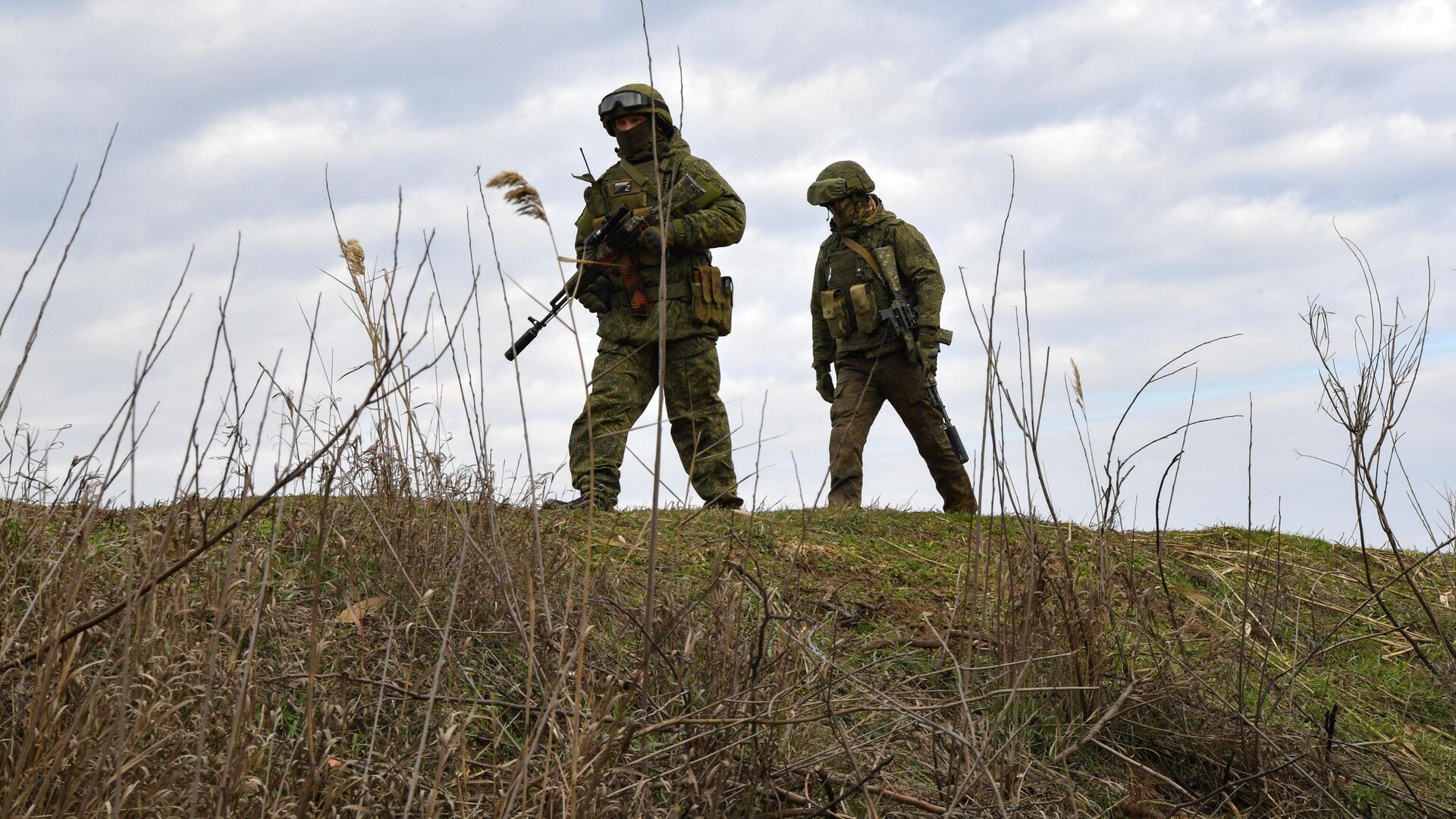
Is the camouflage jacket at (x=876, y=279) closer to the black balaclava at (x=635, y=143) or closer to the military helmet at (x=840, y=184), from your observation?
the military helmet at (x=840, y=184)

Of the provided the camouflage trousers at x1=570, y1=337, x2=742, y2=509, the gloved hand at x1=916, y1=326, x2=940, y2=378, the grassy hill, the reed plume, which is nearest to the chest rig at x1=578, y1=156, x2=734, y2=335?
the camouflage trousers at x1=570, y1=337, x2=742, y2=509

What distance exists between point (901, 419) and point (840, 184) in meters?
1.45

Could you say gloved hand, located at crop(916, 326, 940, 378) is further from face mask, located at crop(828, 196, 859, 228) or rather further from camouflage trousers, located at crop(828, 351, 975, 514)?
face mask, located at crop(828, 196, 859, 228)

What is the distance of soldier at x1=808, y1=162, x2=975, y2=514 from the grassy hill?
2.72m

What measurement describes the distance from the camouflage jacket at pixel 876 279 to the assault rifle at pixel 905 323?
0.05 meters

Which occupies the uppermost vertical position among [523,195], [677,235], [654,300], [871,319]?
[677,235]

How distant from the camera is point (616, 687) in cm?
207

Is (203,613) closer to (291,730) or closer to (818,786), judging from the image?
(291,730)

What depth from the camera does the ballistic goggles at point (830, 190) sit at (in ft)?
22.8

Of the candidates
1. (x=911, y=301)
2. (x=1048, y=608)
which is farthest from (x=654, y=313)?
(x=1048, y=608)

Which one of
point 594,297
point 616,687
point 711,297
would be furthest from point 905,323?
point 616,687

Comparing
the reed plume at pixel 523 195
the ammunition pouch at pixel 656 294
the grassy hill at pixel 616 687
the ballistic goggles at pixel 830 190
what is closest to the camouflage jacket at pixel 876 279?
the ballistic goggles at pixel 830 190

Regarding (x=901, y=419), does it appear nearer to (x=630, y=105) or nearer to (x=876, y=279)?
(x=876, y=279)

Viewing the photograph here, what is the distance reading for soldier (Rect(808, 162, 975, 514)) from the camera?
272 inches
